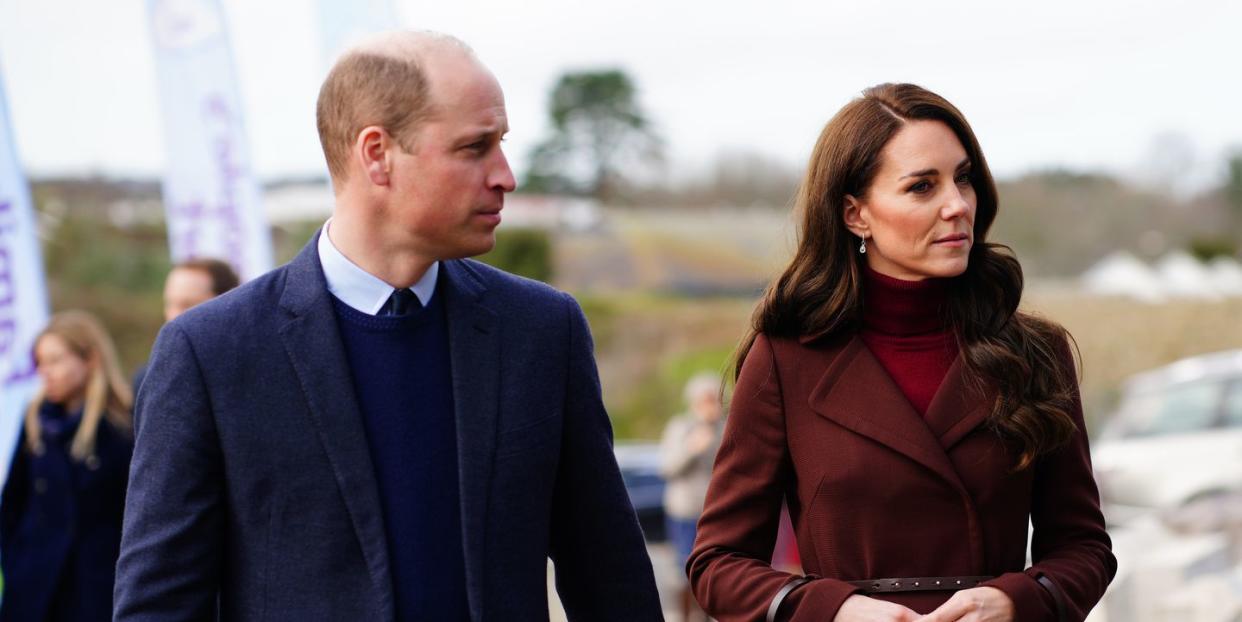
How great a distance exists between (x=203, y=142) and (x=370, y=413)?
7.64 meters

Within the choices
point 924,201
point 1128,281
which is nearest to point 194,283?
point 924,201

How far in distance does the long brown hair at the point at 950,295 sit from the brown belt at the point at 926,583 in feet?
0.89

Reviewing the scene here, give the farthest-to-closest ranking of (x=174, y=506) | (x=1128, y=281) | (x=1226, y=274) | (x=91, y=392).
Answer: (x=1226, y=274) → (x=1128, y=281) → (x=91, y=392) → (x=174, y=506)

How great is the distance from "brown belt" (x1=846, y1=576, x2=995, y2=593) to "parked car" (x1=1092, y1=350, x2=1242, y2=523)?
32.7 ft

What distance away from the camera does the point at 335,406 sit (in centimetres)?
267

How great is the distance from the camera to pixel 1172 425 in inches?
511

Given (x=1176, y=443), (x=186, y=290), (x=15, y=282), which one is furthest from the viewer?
(x=1176, y=443)

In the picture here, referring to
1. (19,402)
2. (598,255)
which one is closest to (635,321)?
(598,255)

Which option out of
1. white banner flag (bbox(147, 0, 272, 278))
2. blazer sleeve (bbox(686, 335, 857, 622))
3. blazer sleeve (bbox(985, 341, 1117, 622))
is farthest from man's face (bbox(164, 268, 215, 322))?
white banner flag (bbox(147, 0, 272, 278))

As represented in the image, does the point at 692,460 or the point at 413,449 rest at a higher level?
the point at 413,449

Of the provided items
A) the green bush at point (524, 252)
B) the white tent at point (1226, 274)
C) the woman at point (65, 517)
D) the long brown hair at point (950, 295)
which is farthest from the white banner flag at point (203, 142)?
the white tent at point (1226, 274)

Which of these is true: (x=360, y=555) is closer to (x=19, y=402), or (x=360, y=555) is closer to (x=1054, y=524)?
(x=1054, y=524)

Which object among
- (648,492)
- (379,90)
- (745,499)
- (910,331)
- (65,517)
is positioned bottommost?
(648,492)

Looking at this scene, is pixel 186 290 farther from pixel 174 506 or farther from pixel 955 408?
pixel 955 408
